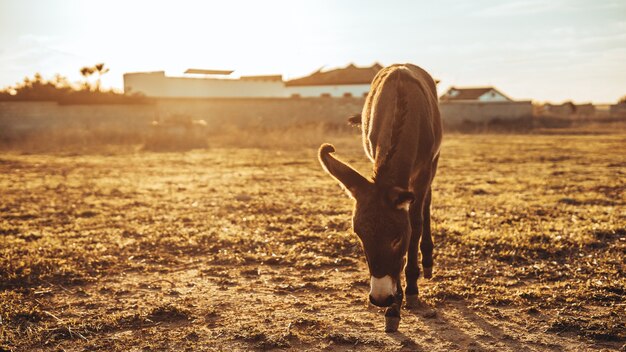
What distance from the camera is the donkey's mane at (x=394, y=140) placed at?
4.00 m

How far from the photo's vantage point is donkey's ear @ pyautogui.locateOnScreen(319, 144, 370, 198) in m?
3.94

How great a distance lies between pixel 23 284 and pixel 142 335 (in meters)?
2.25

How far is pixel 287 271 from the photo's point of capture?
632 cm

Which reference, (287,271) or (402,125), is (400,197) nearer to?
(402,125)

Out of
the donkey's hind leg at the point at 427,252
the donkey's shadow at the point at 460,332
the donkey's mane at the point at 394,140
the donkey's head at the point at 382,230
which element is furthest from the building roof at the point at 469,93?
the donkey's head at the point at 382,230

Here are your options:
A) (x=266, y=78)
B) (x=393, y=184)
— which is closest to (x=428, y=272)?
(x=393, y=184)

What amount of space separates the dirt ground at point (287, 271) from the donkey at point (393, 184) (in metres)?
0.69

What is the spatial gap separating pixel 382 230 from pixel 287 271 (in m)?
2.79

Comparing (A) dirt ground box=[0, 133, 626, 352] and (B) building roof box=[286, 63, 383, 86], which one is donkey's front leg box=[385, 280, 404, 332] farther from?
(B) building roof box=[286, 63, 383, 86]

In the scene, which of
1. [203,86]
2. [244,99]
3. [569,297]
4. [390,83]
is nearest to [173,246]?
[390,83]

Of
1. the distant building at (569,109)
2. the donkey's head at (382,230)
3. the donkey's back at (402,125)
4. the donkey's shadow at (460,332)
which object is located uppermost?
the distant building at (569,109)

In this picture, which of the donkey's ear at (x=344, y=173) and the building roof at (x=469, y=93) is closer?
the donkey's ear at (x=344, y=173)

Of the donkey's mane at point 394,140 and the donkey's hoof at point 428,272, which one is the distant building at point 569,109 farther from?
the donkey's mane at point 394,140

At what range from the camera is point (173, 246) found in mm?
7504
